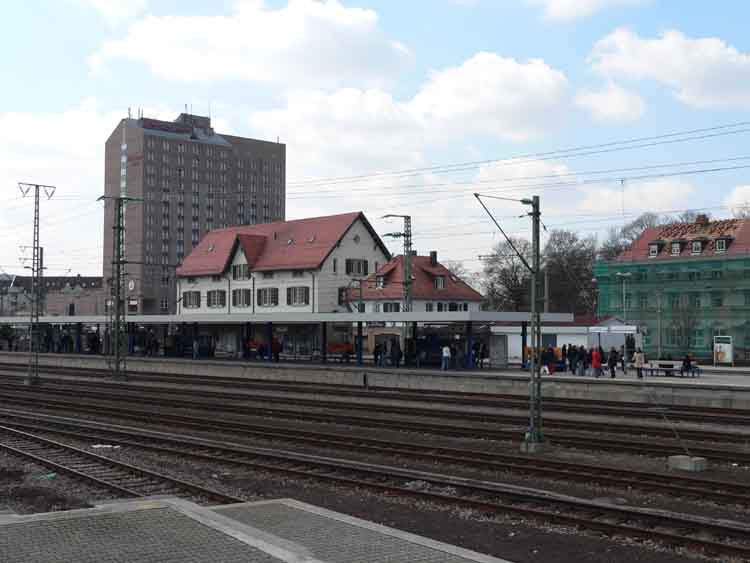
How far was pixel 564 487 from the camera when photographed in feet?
43.3

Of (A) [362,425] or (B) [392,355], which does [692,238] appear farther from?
(A) [362,425]

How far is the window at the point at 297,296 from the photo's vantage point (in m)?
64.7

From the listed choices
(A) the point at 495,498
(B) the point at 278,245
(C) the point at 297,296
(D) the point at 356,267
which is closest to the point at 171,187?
(B) the point at 278,245

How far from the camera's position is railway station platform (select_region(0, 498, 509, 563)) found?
826 centimetres

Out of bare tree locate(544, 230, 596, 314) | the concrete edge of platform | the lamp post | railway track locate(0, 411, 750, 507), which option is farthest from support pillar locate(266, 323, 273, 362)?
bare tree locate(544, 230, 596, 314)

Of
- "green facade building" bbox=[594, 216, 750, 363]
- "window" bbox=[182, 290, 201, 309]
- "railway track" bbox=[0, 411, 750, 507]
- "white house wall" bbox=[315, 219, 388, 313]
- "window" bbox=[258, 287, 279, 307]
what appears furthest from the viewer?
"window" bbox=[182, 290, 201, 309]

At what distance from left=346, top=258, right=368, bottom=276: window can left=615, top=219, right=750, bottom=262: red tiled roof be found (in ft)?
67.1

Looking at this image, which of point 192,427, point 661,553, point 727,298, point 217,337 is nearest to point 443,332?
point 217,337

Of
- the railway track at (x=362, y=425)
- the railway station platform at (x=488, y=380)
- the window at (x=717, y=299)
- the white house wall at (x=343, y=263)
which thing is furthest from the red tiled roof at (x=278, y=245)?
the railway track at (x=362, y=425)

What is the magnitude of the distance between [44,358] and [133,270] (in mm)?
74674

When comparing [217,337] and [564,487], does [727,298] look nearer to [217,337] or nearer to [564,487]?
[217,337]

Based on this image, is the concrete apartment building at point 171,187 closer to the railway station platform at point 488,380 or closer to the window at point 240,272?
the window at point 240,272

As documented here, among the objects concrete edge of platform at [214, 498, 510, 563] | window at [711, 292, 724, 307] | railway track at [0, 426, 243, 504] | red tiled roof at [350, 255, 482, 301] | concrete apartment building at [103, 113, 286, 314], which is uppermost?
concrete apartment building at [103, 113, 286, 314]

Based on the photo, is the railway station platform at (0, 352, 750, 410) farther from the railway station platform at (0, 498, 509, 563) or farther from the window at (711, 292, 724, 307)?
the window at (711, 292, 724, 307)
